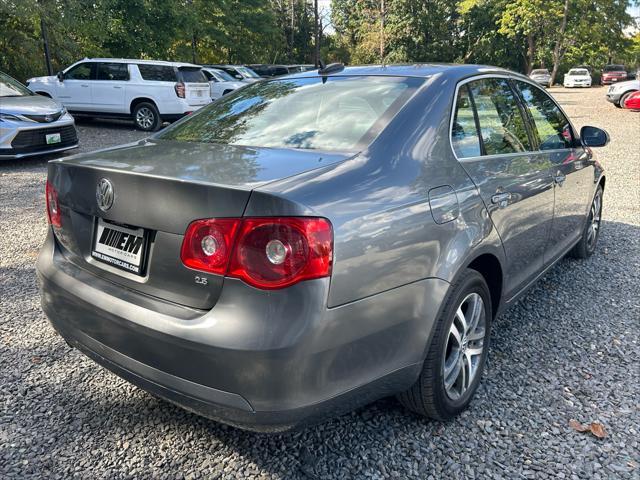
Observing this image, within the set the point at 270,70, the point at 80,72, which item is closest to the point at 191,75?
the point at 80,72

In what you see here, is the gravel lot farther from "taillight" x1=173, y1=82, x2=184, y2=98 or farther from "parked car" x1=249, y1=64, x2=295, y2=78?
"parked car" x1=249, y1=64, x2=295, y2=78

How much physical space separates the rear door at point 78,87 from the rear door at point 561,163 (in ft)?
42.1

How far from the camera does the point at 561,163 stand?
12.1ft

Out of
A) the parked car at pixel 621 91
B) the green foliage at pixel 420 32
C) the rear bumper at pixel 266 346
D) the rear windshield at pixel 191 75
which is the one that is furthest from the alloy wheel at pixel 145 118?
the parked car at pixel 621 91

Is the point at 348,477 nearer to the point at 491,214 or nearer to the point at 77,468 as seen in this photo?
the point at 77,468

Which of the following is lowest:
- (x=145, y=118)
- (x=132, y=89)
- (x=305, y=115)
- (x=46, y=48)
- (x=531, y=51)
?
(x=145, y=118)

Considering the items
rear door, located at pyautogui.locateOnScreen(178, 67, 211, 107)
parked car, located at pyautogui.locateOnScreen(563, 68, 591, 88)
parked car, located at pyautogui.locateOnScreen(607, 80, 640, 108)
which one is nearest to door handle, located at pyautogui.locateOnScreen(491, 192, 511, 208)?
rear door, located at pyautogui.locateOnScreen(178, 67, 211, 107)

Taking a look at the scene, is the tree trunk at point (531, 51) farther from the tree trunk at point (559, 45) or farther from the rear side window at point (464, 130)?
the rear side window at point (464, 130)

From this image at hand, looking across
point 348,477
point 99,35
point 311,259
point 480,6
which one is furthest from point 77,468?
point 480,6

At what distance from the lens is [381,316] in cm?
198

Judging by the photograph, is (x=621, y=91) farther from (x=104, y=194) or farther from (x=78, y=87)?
(x=104, y=194)

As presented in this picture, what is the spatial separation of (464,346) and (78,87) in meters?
14.0

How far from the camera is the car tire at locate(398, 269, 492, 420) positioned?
2.31m

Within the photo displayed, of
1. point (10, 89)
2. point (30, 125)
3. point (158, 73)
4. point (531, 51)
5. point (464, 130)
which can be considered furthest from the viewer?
point (531, 51)
